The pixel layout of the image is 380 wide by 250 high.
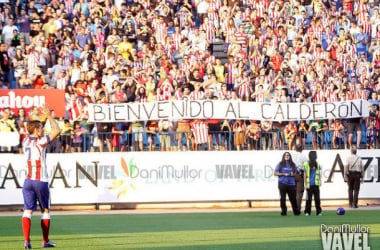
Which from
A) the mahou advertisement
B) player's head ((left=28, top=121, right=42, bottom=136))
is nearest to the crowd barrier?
the mahou advertisement

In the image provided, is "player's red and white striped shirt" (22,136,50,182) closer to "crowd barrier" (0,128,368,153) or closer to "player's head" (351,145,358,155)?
"crowd barrier" (0,128,368,153)

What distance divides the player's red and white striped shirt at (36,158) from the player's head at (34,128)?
21 cm

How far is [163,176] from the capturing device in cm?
3741

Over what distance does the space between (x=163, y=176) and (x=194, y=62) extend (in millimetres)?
4495

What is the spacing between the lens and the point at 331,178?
38.2 meters

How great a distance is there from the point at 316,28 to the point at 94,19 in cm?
797

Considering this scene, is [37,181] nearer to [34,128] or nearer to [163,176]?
[34,128]

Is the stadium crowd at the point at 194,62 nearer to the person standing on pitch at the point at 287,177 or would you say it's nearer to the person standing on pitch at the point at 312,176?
the person standing on pitch at the point at 312,176

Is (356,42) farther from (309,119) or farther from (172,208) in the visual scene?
(172,208)

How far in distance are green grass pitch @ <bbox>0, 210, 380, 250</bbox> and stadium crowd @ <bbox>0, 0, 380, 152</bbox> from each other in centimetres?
407

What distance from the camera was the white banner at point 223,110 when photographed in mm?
37031

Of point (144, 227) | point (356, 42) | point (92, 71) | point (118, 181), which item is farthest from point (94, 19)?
point (144, 227)

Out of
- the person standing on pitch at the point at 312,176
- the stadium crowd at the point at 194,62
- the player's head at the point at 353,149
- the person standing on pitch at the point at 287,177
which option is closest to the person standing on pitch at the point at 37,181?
the person standing on pitch at the point at 287,177

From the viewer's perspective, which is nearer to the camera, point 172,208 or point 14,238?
point 14,238
